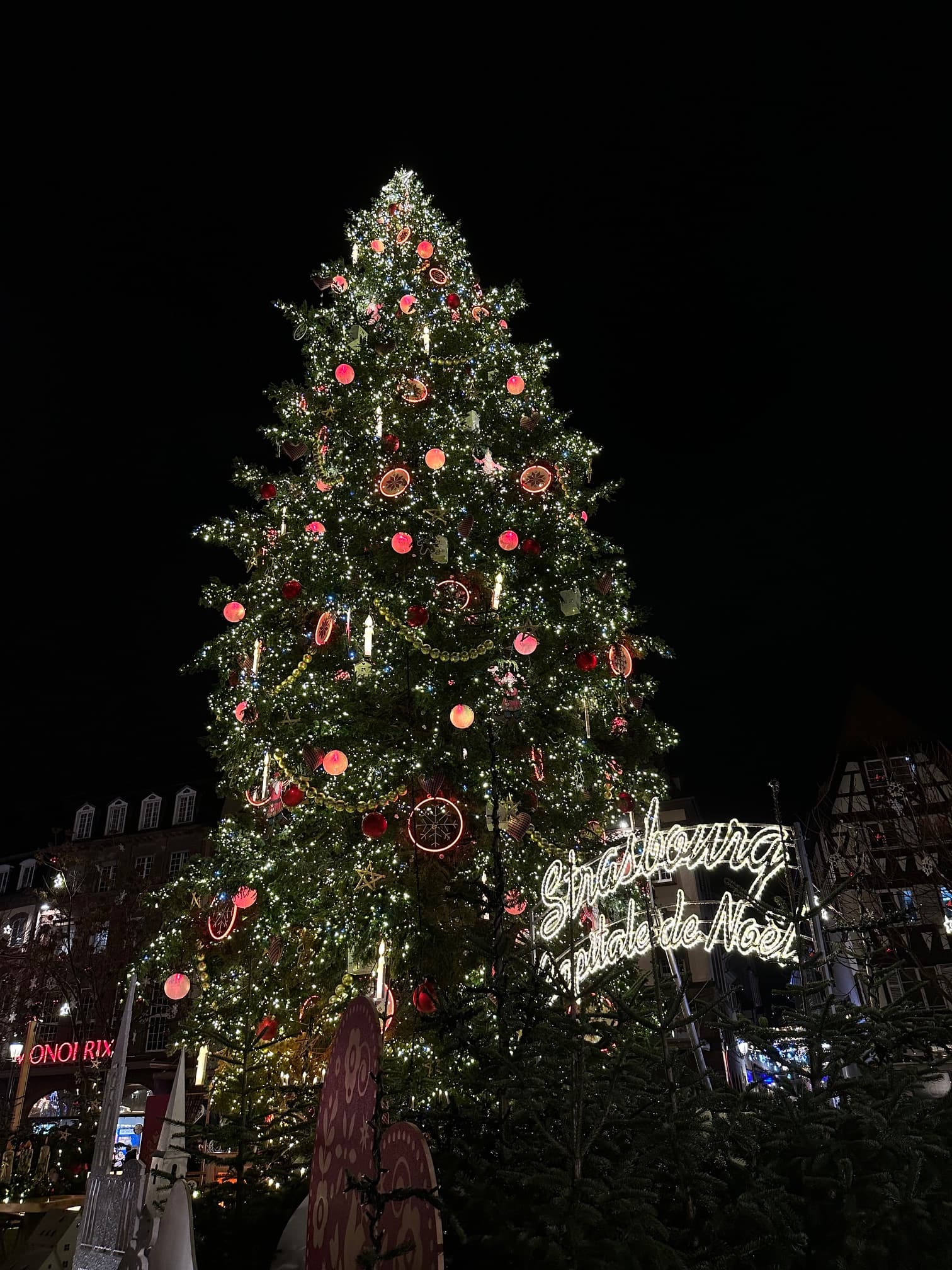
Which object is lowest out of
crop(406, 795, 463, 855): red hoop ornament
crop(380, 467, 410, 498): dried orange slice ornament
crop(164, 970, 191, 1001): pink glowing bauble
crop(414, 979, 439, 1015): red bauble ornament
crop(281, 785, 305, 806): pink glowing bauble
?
crop(414, 979, 439, 1015): red bauble ornament

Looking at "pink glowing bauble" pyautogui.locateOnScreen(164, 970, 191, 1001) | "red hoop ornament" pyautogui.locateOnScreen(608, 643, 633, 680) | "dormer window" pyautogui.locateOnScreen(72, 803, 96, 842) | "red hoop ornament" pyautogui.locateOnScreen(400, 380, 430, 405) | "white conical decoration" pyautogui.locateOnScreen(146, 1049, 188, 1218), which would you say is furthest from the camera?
"dormer window" pyautogui.locateOnScreen(72, 803, 96, 842)

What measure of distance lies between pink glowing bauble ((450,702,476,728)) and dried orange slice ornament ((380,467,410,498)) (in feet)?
12.4

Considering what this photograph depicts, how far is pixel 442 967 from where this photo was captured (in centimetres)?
971

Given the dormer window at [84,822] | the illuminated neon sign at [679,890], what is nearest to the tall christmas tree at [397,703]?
the illuminated neon sign at [679,890]

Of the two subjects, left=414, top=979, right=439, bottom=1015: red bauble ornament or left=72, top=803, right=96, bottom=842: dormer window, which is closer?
left=414, top=979, right=439, bottom=1015: red bauble ornament

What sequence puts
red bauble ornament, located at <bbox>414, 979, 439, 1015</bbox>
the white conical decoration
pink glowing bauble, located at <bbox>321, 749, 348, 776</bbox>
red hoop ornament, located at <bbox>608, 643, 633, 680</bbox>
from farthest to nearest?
1. red hoop ornament, located at <bbox>608, 643, 633, 680</bbox>
2. pink glowing bauble, located at <bbox>321, 749, 348, 776</bbox>
3. red bauble ornament, located at <bbox>414, 979, 439, 1015</bbox>
4. the white conical decoration

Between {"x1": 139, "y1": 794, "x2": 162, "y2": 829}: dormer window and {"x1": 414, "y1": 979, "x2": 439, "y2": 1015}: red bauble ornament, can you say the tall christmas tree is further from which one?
{"x1": 139, "y1": 794, "x2": 162, "y2": 829}: dormer window

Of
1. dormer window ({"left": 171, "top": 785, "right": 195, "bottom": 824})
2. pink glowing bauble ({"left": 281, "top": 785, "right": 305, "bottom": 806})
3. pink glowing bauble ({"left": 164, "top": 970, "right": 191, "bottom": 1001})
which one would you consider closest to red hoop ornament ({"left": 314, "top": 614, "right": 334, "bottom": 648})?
pink glowing bauble ({"left": 281, "top": 785, "right": 305, "bottom": 806})

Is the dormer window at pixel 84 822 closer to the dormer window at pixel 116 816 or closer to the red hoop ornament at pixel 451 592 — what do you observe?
the dormer window at pixel 116 816

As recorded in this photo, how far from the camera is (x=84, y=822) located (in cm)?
4094

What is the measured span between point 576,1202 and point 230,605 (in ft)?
30.8

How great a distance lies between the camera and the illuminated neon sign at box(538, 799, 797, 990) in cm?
870

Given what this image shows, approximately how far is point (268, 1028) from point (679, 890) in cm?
536

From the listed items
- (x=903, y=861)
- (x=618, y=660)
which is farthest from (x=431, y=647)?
(x=903, y=861)
